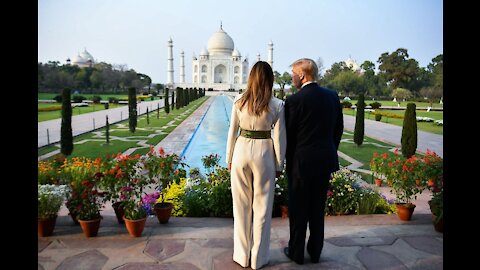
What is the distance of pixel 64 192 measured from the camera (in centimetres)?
288

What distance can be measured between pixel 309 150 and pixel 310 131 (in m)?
0.11

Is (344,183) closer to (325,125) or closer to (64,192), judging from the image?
(325,125)

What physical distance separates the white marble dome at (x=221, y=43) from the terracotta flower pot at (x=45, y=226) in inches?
2320

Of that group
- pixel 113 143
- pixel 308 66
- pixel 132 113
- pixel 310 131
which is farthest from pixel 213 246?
pixel 132 113

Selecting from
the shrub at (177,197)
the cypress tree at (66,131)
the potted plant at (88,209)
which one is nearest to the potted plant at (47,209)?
the potted plant at (88,209)

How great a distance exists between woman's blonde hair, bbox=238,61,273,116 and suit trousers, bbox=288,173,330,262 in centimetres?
51

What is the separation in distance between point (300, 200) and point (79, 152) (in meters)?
6.55

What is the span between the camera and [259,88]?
83.7 inches

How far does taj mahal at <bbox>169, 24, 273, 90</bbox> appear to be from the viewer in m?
59.9

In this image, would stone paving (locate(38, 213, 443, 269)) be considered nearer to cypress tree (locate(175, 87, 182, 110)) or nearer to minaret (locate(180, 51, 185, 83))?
cypress tree (locate(175, 87, 182, 110))

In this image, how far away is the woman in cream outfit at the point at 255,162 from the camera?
2164mm

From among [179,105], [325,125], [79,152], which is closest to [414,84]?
[179,105]

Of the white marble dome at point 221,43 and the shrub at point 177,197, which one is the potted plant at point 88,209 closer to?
the shrub at point 177,197

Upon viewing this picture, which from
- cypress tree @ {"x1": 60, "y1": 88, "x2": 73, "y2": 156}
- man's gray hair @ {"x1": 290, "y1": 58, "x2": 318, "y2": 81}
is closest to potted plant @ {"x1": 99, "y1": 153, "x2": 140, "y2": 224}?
man's gray hair @ {"x1": 290, "y1": 58, "x2": 318, "y2": 81}
